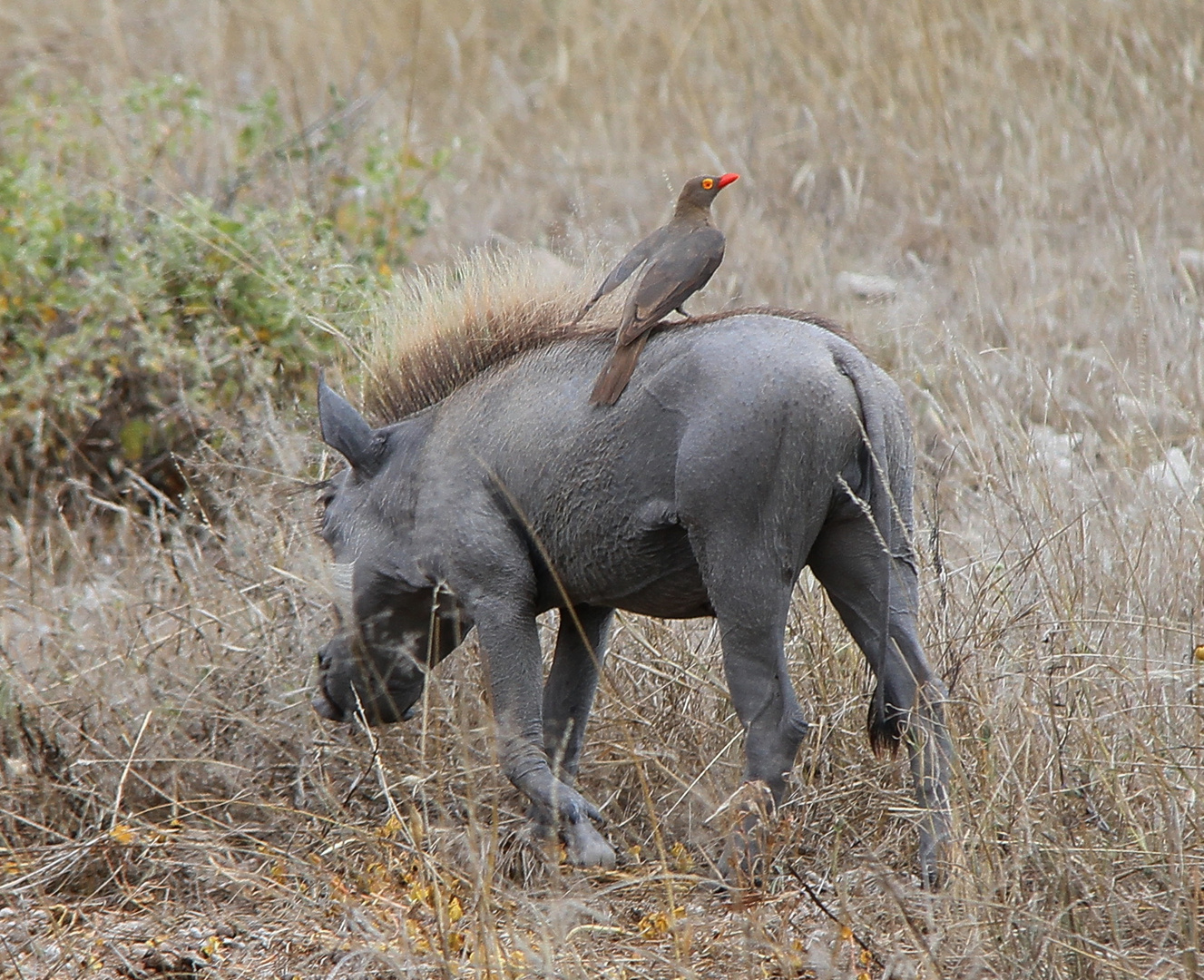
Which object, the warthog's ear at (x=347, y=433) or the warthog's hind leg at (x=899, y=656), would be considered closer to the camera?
the warthog's hind leg at (x=899, y=656)

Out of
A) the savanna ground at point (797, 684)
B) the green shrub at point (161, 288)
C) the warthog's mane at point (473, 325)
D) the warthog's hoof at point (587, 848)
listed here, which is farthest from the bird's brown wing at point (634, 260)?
the green shrub at point (161, 288)

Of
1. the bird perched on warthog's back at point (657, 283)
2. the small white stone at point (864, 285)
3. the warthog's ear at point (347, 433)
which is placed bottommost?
the small white stone at point (864, 285)

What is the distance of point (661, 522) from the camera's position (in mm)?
3354

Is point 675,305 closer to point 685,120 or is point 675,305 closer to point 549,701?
point 549,701

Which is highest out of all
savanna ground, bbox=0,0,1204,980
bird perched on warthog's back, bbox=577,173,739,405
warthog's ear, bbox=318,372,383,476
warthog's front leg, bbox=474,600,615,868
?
bird perched on warthog's back, bbox=577,173,739,405

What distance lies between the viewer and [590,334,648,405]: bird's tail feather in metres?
3.40

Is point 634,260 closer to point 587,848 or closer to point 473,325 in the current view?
point 473,325

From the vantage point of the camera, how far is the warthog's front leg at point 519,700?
3.61m

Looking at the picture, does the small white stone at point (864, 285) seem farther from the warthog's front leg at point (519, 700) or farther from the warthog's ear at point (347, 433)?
the warthog's front leg at point (519, 700)

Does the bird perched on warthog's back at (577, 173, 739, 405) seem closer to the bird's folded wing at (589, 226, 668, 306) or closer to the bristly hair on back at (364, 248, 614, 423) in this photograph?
the bird's folded wing at (589, 226, 668, 306)

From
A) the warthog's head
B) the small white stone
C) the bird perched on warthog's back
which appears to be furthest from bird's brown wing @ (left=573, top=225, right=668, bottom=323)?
the small white stone

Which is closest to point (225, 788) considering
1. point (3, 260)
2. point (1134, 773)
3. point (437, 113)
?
point (1134, 773)

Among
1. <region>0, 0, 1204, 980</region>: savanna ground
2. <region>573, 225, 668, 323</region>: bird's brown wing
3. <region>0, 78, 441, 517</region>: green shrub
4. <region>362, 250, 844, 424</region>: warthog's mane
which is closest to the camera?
<region>0, 0, 1204, 980</region>: savanna ground

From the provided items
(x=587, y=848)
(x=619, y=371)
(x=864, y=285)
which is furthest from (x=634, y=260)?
(x=864, y=285)
